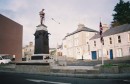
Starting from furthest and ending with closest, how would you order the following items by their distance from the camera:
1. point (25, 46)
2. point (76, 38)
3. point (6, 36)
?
point (25, 46)
point (76, 38)
point (6, 36)

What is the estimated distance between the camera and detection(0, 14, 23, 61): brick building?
50562mm

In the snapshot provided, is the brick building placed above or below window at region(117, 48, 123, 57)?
above

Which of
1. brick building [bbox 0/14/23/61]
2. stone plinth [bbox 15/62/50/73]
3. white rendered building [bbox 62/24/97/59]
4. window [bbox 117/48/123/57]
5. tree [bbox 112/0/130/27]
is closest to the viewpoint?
stone plinth [bbox 15/62/50/73]

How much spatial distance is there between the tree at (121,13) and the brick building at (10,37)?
3618cm

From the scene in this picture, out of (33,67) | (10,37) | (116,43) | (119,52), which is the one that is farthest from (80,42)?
(33,67)

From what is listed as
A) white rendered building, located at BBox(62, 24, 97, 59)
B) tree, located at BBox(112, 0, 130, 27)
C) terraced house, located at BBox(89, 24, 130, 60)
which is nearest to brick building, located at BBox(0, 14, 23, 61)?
white rendered building, located at BBox(62, 24, 97, 59)

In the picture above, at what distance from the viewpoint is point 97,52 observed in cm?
4894

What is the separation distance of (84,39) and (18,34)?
22.6 metres

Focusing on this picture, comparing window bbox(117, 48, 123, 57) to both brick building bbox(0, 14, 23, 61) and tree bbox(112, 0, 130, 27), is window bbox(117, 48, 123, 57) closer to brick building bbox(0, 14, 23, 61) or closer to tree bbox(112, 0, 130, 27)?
tree bbox(112, 0, 130, 27)

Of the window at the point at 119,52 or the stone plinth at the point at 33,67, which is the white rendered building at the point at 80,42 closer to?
the window at the point at 119,52

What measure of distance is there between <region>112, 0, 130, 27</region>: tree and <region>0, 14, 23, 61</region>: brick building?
1424 inches

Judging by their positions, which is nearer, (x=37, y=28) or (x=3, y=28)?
(x=37, y=28)

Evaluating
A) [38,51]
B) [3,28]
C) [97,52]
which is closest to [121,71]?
[38,51]

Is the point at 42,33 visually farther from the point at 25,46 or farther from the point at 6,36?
the point at 25,46
